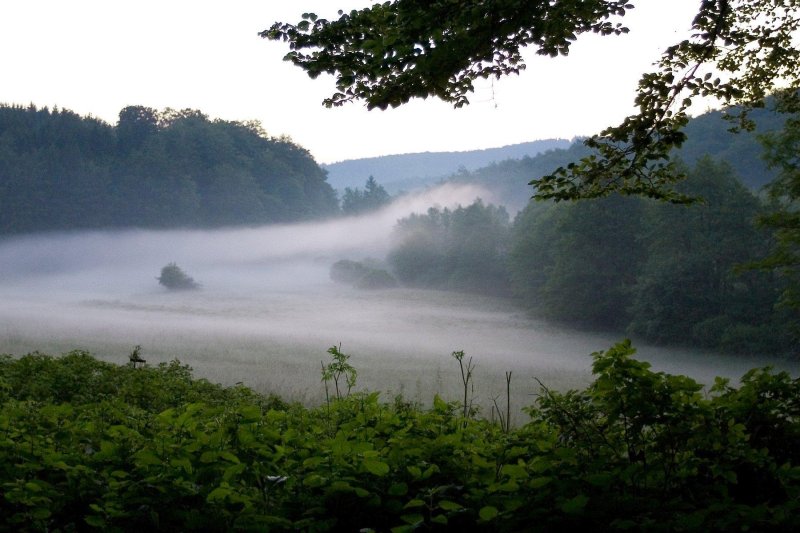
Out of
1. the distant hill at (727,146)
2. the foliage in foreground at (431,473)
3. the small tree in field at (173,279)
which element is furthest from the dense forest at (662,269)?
the small tree in field at (173,279)

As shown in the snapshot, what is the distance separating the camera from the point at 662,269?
42688mm

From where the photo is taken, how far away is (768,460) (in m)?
3.77

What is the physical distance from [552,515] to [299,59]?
5.38 meters

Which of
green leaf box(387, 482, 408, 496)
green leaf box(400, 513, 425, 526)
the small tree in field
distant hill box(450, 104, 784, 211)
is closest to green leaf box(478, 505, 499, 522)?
green leaf box(400, 513, 425, 526)

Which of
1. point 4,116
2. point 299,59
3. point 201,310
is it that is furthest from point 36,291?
point 299,59

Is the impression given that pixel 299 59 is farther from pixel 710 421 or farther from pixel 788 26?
pixel 788 26

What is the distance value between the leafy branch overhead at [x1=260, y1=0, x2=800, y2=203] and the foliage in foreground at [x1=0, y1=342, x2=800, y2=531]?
2.75 m

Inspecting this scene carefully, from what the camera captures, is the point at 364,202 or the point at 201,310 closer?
the point at 201,310

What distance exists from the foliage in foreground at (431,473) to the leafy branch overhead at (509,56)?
275 cm

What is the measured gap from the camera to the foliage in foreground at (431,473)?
330cm

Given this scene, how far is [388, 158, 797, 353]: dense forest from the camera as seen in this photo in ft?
131

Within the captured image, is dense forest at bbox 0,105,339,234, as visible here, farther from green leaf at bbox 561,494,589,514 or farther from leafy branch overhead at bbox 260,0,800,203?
green leaf at bbox 561,494,589,514

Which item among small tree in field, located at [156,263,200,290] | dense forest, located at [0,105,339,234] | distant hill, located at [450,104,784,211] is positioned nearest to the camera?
distant hill, located at [450,104,784,211]

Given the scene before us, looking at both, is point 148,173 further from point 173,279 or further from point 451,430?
point 451,430
